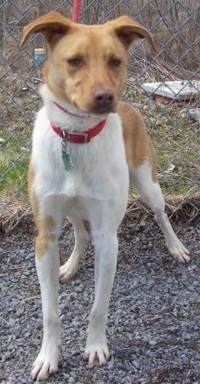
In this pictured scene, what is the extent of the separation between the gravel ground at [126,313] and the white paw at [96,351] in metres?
0.04

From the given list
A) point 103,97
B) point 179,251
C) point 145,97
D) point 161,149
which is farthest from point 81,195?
point 145,97

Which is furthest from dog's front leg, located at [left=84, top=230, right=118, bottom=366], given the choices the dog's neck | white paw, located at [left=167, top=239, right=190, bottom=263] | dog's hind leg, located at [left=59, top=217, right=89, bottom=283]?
white paw, located at [left=167, top=239, right=190, bottom=263]

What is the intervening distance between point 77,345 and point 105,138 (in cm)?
102

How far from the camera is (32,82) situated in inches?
239

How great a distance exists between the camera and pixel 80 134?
3.02m

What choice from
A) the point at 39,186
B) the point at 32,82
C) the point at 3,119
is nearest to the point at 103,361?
the point at 39,186

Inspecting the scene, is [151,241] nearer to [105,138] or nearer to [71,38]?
[105,138]

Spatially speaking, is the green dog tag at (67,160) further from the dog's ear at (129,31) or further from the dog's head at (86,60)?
the dog's ear at (129,31)

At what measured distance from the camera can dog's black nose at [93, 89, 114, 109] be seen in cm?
261

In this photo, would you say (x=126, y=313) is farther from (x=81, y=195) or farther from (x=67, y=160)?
(x=67, y=160)

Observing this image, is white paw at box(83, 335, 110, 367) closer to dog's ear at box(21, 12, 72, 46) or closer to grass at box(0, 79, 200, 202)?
dog's ear at box(21, 12, 72, 46)

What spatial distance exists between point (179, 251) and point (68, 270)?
0.69 metres

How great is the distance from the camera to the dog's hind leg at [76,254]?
3889 mm

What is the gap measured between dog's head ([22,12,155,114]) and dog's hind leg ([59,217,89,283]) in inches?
45.8
